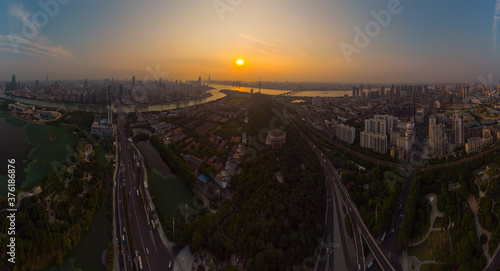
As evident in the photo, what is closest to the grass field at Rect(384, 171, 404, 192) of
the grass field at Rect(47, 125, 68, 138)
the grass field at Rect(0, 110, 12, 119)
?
the grass field at Rect(47, 125, 68, 138)

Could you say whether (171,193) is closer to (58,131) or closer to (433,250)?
(433,250)

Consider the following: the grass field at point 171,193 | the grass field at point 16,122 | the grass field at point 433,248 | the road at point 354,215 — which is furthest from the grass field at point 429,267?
the grass field at point 16,122

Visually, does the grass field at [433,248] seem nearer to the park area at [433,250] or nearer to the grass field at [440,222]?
the park area at [433,250]

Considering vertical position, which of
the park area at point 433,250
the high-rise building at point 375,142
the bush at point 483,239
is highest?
the high-rise building at point 375,142

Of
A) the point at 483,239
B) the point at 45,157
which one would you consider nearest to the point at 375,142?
the point at 483,239

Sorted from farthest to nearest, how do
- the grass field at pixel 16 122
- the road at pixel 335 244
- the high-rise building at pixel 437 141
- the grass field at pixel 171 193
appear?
the grass field at pixel 16 122
the high-rise building at pixel 437 141
the grass field at pixel 171 193
the road at pixel 335 244

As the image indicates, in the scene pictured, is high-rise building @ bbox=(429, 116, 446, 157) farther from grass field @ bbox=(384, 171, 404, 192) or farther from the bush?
the bush
